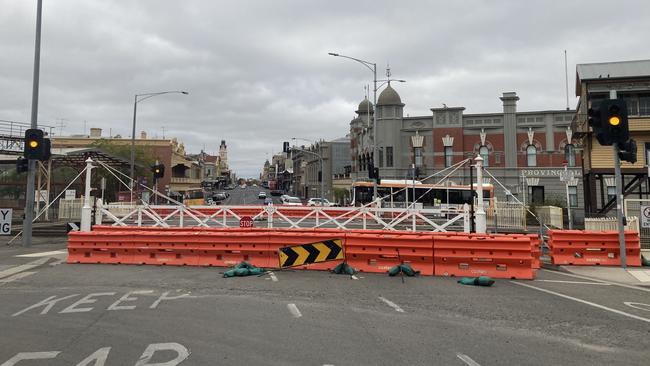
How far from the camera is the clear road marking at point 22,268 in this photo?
1135cm

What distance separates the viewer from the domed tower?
48.6m

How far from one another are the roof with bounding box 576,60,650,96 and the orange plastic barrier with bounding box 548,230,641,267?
650 inches

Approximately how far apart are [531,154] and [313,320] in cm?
4339

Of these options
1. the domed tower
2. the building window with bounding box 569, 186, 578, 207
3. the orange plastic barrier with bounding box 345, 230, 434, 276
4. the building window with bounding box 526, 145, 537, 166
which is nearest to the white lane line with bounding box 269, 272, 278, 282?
the orange plastic barrier with bounding box 345, 230, 434, 276

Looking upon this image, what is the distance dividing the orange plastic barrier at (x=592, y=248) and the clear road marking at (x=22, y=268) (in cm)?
1468

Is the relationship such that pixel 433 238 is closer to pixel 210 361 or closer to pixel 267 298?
pixel 267 298

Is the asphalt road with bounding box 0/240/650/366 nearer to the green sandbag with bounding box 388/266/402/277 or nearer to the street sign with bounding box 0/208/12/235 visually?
the green sandbag with bounding box 388/266/402/277

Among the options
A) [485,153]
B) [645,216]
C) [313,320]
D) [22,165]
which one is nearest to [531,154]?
[485,153]

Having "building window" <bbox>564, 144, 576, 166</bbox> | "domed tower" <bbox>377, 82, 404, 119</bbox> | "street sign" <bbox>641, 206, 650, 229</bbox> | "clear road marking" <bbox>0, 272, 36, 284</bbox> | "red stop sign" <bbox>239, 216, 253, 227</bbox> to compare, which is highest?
"domed tower" <bbox>377, 82, 404, 119</bbox>

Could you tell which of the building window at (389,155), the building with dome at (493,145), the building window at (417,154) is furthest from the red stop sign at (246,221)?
the building window at (417,154)

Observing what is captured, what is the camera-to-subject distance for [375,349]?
5.84 metres

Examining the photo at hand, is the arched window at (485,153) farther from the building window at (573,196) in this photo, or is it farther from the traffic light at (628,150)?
the traffic light at (628,150)

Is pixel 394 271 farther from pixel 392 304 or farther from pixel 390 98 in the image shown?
pixel 390 98

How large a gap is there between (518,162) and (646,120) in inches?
736
